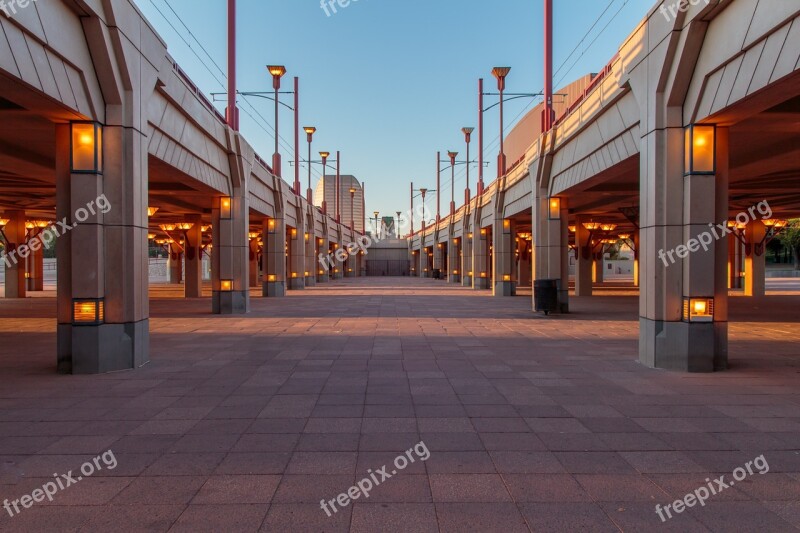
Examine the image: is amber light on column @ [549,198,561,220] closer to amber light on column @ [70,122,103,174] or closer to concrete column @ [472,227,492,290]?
amber light on column @ [70,122,103,174]

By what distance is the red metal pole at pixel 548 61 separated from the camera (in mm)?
17875

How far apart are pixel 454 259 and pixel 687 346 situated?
41458 millimetres

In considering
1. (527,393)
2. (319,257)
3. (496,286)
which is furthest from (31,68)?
(319,257)

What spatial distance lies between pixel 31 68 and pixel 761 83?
31.2 ft

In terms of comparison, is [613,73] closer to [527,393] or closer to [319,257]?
[527,393]

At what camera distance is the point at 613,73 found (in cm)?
1117

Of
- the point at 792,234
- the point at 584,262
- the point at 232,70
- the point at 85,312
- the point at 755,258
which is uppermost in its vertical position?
the point at 232,70

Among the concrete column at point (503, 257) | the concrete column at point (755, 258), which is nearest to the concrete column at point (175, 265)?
the concrete column at point (503, 257)

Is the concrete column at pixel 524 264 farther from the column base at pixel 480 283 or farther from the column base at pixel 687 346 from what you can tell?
the column base at pixel 687 346

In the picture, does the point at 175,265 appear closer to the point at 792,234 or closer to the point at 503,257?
the point at 503,257

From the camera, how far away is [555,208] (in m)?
18.3

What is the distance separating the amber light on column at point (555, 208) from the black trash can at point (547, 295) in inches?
89.4

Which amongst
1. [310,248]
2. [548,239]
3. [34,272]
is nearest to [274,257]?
[310,248]

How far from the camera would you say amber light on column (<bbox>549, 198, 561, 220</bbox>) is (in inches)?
718
